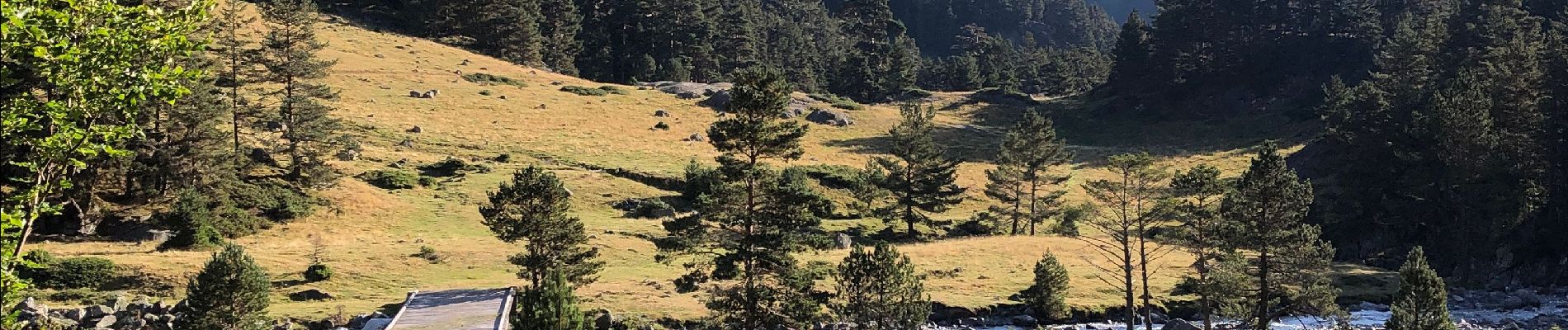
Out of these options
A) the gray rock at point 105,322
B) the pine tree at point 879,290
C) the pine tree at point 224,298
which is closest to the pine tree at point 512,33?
Result: the gray rock at point 105,322

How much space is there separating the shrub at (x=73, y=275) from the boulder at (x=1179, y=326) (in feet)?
132

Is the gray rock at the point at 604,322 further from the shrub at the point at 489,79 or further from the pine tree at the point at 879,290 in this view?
the shrub at the point at 489,79

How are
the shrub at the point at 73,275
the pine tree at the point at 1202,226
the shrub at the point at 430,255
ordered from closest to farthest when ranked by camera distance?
the shrub at the point at 73,275 < the pine tree at the point at 1202,226 < the shrub at the point at 430,255

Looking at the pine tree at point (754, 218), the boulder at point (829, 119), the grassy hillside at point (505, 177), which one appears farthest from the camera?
the boulder at point (829, 119)

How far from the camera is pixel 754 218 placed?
3238 cm

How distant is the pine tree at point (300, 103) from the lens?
2041 inches

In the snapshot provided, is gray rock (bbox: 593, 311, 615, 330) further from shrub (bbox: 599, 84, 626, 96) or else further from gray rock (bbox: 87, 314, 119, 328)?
shrub (bbox: 599, 84, 626, 96)

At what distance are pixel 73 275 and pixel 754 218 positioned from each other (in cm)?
2430

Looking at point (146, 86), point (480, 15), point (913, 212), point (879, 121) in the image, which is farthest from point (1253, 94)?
point (146, 86)

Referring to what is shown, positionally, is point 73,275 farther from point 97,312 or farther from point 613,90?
point 613,90

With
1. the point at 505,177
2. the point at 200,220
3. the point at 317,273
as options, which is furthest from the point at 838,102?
the point at 317,273

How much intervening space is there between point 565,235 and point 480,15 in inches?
3429

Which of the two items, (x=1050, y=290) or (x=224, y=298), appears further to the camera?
(x=1050, y=290)

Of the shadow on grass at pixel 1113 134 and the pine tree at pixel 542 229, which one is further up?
the shadow on grass at pixel 1113 134
